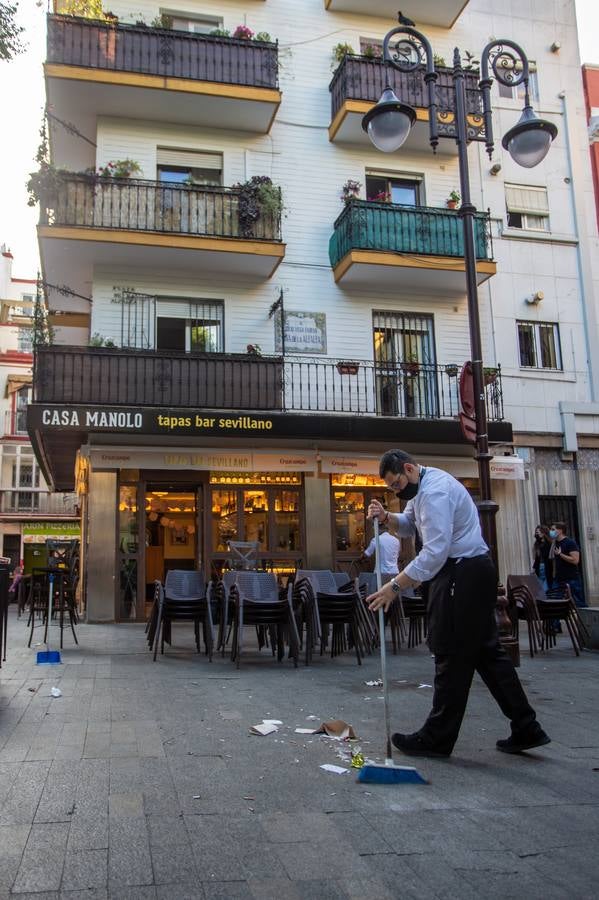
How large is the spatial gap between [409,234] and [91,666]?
12.2 metres

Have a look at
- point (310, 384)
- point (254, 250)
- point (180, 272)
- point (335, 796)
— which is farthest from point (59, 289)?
point (335, 796)

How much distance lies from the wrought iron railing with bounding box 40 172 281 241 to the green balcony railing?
5.16ft

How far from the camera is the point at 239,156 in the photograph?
55.8 feet

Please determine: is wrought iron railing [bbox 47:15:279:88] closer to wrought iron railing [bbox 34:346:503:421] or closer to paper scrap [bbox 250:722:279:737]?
wrought iron railing [bbox 34:346:503:421]

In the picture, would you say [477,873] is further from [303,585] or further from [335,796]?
[303,585]

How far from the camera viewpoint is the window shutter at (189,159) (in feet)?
54.4

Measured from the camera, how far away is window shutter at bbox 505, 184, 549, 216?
1866 cm

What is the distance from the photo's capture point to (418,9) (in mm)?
18375

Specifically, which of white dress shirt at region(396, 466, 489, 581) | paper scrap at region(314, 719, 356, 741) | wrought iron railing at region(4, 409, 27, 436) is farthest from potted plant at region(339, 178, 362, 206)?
wrought iron railing at region(4, 409, 27, 436)

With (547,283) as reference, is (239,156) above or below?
above

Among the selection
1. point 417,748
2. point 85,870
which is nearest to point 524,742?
point 417,748

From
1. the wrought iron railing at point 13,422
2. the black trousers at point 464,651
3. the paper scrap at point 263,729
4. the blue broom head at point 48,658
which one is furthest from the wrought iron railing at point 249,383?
the wrought iron railing at point 13,422

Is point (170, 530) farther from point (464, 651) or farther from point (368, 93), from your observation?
point (464, 651)

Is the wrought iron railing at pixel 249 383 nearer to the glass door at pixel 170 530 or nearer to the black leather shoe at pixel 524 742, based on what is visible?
the glass door at pixel 170 530
